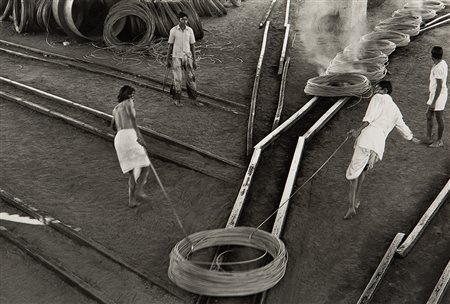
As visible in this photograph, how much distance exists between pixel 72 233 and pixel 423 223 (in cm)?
464

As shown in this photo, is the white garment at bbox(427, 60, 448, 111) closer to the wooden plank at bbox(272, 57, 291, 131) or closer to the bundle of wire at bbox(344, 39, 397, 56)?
the wooden plank at bbox(272, 57, 291, 131)

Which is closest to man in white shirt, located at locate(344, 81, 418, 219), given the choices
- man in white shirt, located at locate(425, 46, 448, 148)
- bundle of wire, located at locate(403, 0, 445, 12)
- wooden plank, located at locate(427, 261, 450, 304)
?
wooden plank, located at locate(427, 261, 450, 304)

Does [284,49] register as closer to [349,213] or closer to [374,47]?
[374,47]

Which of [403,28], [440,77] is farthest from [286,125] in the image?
[403,28]

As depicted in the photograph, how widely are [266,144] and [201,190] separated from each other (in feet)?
5.39

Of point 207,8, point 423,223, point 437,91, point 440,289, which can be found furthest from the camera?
point 207,8

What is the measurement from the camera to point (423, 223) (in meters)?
7.23

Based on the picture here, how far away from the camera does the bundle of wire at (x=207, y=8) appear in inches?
795

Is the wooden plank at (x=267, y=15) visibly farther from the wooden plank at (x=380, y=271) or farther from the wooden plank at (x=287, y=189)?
the wooden plank at (x=380, y=271)

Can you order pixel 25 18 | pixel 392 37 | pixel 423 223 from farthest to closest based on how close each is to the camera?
pixel 25 18 → pixel 392 37 → pixel 423 223

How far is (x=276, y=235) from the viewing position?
7164 millimetres

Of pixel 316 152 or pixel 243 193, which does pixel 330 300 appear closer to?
pixel 243 193

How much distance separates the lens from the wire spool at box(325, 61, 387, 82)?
12.5 meters

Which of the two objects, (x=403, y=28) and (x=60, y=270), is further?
(x=403, y=28)
